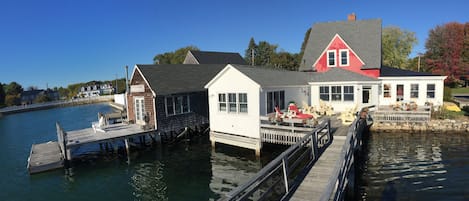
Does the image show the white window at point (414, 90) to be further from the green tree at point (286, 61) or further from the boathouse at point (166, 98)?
the green tree at point (286, 61)

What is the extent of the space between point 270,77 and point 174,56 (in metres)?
65.4

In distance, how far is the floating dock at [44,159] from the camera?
14.6 m

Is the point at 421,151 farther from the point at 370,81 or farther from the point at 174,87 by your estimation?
the point at 174,87

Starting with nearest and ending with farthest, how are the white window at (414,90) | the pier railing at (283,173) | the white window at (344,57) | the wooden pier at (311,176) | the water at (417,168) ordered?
the pier railing at (283,173) < the wooden pier at (311,176) < the water at (417,168) < the white window at (414,90) < the white window at (344,57)

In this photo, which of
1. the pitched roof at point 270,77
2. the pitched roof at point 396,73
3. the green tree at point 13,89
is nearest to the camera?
the pitched roof at point 270,77

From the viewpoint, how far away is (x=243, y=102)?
16297 millimetres

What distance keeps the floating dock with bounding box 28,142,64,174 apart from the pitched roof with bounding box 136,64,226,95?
7.18 meters

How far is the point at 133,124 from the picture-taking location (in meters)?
21.7

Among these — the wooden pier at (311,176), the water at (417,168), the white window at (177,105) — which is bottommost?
the water at (417,168)

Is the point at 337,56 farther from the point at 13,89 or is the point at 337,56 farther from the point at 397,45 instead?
the point at 13,89

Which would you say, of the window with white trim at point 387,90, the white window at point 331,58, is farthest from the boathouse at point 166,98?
the window with white trim at point 387,90

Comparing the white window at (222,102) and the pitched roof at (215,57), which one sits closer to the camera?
the white window at (222,102)

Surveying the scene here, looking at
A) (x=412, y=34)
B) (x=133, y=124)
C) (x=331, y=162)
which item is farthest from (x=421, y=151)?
(x=412, y=34)

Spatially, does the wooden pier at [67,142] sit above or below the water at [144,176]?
above
